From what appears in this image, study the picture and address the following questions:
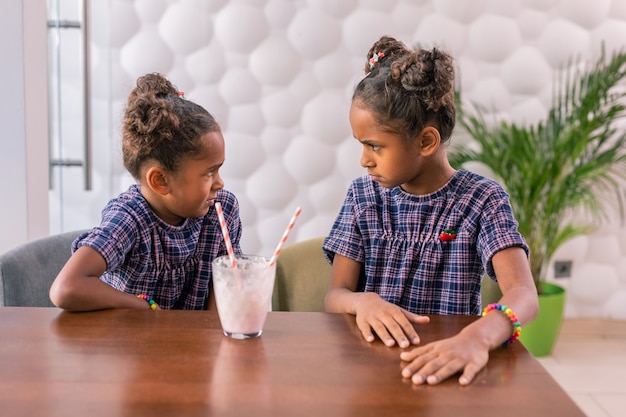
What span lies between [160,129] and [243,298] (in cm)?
60

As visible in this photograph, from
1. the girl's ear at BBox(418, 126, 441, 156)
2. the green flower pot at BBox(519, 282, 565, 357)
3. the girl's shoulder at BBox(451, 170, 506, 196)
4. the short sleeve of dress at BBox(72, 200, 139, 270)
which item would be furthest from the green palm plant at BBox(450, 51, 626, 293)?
the short sleeve of dress at BBox(72, 200, 139, 270)

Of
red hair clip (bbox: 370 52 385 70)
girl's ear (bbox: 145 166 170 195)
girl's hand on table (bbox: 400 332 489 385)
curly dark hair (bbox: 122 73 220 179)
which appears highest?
red hair clip (bbox: 370 52 385 70)

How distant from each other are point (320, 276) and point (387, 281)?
6.6 inches

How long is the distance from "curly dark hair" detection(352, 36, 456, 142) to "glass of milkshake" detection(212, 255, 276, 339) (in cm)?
53

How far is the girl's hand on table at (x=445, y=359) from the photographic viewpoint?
39.8 inches

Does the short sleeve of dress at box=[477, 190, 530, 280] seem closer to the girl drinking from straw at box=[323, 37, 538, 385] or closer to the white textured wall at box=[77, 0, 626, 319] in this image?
the girl drinking from straw at box=[323, 37, 538, 385]

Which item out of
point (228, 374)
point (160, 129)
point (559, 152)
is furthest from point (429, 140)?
point (559, 152)

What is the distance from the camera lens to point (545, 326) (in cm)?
319

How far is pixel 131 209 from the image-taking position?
162 cm

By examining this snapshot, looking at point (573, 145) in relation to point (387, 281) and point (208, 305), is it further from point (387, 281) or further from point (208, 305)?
point (208, 305)

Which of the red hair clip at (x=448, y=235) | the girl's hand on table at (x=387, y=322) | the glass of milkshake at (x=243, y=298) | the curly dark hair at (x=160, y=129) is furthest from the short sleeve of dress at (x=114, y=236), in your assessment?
the red hair clip at (x=448, y=235)

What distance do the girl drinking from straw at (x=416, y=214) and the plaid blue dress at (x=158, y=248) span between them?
0.28 m

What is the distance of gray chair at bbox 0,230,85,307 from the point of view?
1.56 m

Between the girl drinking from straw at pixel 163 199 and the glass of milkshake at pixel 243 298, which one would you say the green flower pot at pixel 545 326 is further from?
the glass of milkshake at pixel 243 298
